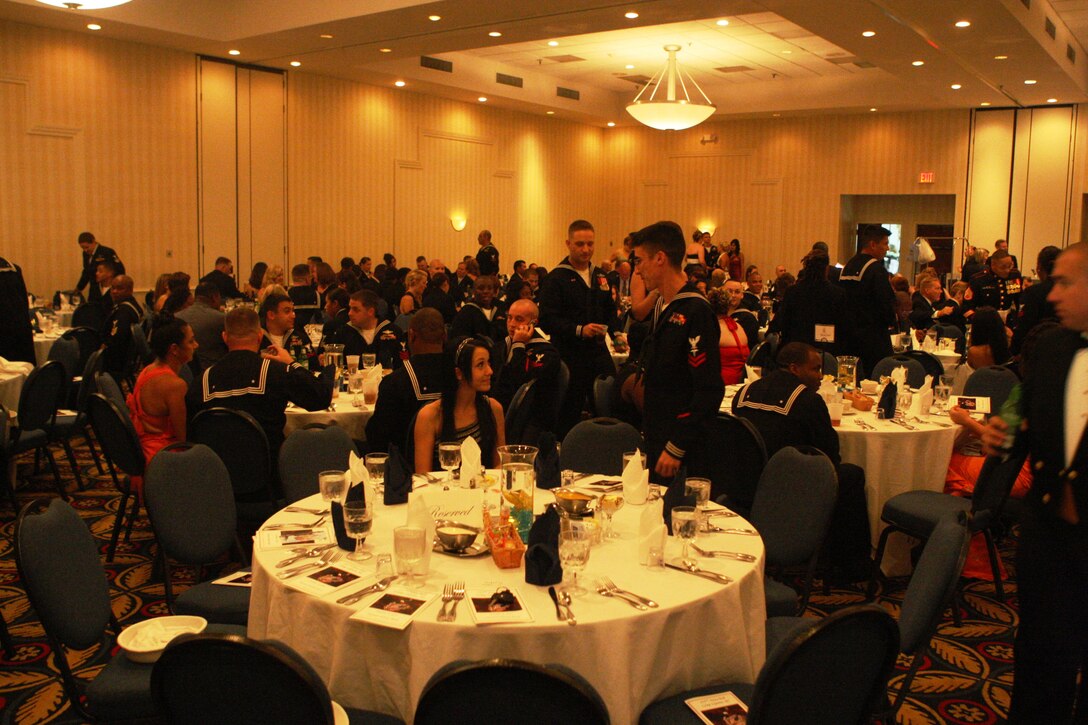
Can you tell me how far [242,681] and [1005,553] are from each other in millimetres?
5043

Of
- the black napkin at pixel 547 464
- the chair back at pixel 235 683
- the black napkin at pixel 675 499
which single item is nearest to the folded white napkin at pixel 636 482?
the black napkin at pixel 675 499

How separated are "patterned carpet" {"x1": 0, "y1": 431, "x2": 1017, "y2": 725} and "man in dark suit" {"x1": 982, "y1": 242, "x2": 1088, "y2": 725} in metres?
0.94

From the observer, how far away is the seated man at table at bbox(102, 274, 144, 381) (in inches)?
352

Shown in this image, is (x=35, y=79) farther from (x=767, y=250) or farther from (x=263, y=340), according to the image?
(x=767, y=250)

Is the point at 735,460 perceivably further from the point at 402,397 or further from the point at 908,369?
the point at 908,369

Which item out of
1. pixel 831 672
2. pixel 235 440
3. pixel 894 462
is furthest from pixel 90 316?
pixel 831 672

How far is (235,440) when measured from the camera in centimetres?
471

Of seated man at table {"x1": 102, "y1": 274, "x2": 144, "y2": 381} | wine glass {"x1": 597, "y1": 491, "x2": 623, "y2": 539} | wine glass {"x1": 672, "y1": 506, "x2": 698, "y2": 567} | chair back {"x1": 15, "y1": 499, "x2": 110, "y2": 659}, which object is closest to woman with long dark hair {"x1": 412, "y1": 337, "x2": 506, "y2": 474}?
wine glass {"x1": 597, "y1": 491, "x2": 623, "y2": 539}

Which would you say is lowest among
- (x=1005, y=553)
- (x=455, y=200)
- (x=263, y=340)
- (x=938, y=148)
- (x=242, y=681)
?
(x=1005, y=553)

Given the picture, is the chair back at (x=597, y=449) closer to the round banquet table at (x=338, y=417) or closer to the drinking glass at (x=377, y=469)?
the drinking glass at (x=377, y=469)

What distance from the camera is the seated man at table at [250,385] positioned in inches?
194

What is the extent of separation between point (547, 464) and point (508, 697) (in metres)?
1.87

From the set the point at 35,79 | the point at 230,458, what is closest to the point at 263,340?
the point at 230,458

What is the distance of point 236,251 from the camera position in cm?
1460
